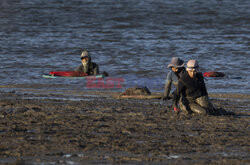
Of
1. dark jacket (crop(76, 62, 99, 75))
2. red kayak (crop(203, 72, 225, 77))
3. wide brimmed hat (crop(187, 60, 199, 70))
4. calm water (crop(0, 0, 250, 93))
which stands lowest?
calm water (crop(0, 0, 250, 93))

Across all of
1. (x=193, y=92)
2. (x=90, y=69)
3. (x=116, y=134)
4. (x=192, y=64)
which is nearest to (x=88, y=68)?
(x=90, y=69)

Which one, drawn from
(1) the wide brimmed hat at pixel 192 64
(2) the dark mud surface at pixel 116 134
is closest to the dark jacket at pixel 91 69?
(2) the dark mud surface at pixel 116 134

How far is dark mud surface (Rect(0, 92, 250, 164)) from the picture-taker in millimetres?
7379

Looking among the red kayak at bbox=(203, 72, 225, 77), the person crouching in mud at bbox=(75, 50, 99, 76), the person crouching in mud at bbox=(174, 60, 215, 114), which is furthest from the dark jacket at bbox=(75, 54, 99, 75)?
the person crouching in mud at bbox=(174, 60, 215, 114)

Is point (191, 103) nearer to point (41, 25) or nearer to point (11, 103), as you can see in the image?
point (11, 103)

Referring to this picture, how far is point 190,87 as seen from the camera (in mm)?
11609

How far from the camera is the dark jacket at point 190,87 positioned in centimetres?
1148

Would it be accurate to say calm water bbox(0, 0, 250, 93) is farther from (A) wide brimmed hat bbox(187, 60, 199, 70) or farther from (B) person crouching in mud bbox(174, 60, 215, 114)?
(A) wide brimmed hat bbox(187, 60, 199, 70)

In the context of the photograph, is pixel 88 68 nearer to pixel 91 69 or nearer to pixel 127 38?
pixel 91 69

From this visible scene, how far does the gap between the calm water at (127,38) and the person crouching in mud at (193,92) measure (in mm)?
5284

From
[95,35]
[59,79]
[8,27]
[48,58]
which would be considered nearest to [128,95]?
[59,79]

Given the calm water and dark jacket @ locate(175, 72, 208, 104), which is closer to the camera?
dark jacket @ locate(175, 72, 208, 104)

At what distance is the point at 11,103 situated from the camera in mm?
12445

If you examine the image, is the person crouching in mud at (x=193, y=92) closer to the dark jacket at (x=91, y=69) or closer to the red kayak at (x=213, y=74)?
the dark jacket at (x=91, y=69)
